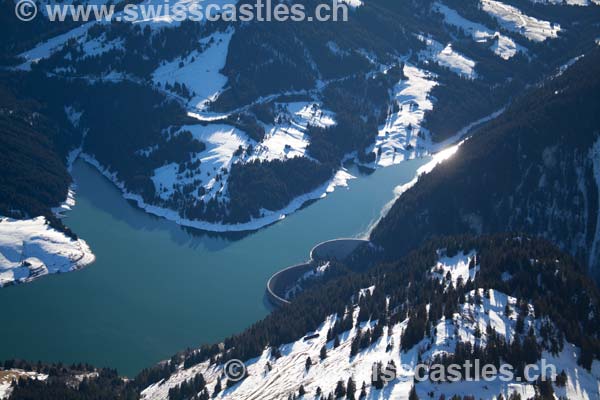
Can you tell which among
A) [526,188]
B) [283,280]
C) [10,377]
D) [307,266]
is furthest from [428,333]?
[526,188]

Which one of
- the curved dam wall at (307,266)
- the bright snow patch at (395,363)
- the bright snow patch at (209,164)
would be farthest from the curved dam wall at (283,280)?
the bright snow patch at (209,164)

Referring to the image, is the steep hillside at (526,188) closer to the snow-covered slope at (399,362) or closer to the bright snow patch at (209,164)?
the snow-covered slope at (399,362)

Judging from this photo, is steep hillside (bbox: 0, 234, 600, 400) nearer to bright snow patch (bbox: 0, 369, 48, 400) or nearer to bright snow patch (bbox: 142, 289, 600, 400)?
bright snow patch (bbox: 142, 289, 600, 400)

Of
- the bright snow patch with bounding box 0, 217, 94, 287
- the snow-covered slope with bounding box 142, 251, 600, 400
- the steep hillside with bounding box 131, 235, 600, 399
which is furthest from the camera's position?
the bright snow patch with bounding box 0, 217, 94, 287

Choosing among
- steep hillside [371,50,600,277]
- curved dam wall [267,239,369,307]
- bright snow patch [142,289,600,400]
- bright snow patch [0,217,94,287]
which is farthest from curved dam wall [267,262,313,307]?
bright snow patch [0,217,94,287]

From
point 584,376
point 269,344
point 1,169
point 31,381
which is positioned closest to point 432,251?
point 269,344
